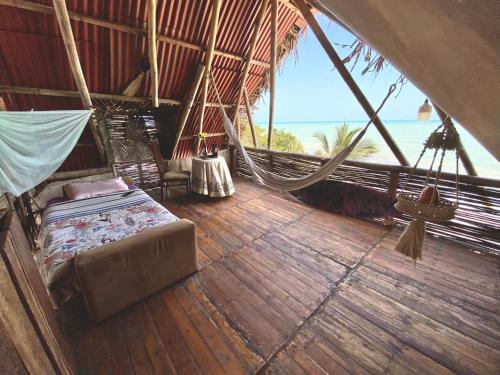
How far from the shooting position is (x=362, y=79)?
215cm

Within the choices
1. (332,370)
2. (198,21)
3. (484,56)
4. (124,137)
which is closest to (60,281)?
(332,370)

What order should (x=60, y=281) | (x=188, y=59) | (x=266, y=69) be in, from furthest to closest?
(x=266, y=69) < (x=188, y=59) < (x=60, y=281)

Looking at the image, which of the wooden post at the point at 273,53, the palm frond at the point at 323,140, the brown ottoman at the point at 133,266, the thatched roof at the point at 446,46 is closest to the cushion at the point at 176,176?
the wooden post at the point at 273,53

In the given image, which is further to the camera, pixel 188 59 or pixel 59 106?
pixel 188 59

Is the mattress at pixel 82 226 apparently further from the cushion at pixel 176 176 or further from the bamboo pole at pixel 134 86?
the bamboo pole at pixel 134 86

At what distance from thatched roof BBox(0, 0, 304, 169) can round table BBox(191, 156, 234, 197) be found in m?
1.13

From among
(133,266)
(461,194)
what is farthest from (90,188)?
(461,194)

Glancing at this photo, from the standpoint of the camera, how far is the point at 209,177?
3377 millimetres

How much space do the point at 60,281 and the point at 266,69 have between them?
4.18 metres

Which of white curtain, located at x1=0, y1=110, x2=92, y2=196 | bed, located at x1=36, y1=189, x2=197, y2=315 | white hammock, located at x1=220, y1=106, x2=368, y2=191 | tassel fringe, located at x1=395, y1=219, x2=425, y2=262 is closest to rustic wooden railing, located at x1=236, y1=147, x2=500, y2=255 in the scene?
white hammock, located at x1=220, y1=106, x2=368, y2=191

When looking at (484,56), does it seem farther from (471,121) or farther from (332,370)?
(332,370)

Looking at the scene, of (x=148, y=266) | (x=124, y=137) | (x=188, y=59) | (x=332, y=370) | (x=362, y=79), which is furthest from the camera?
(x=124, y=137)

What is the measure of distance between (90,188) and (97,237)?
1.18 meters

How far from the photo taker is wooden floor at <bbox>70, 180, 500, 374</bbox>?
1201mm
